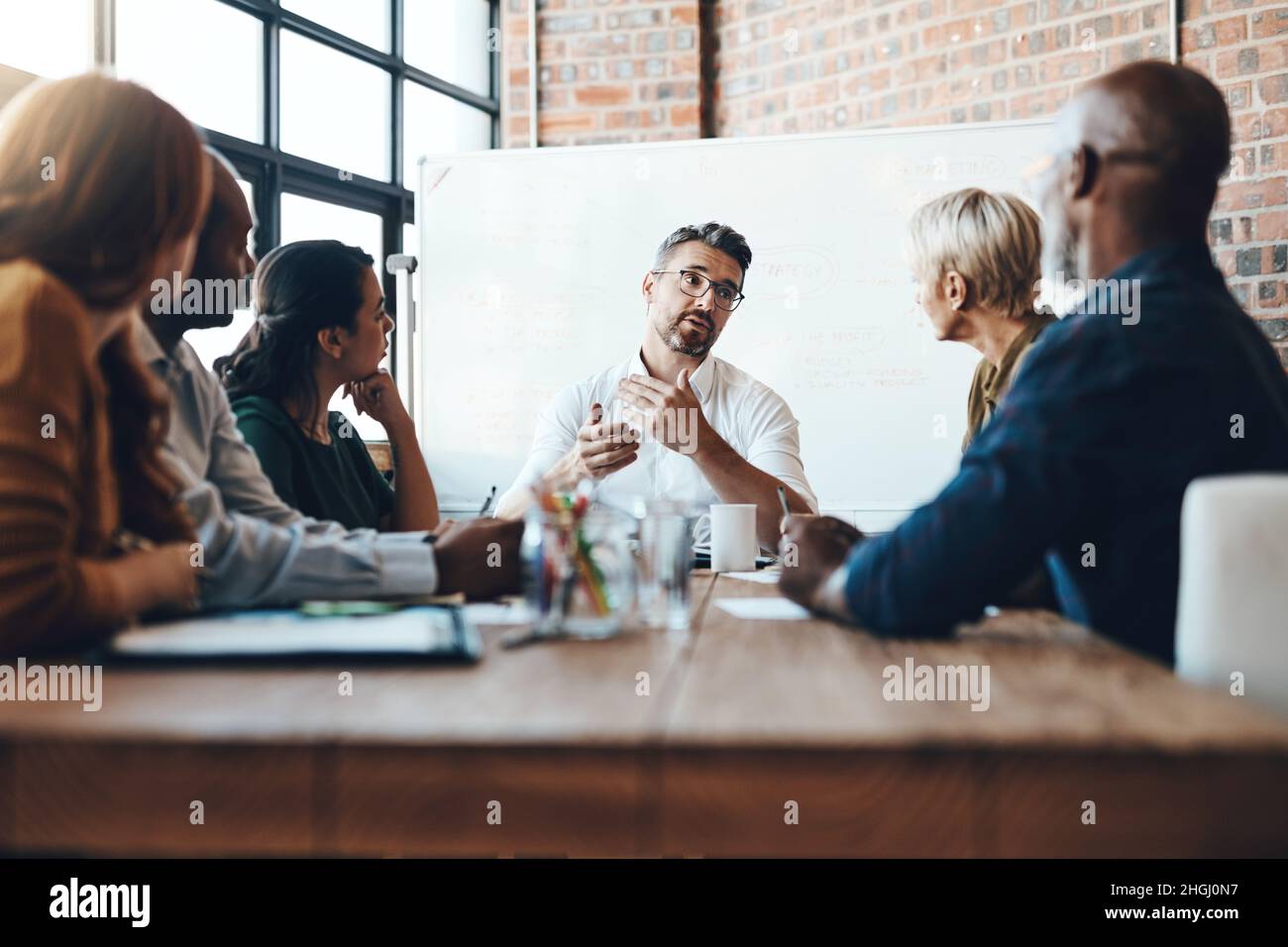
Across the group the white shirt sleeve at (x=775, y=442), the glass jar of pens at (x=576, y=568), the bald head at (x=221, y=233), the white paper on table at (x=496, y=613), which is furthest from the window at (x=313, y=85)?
the glass jar of pens at (x=576, y=568)

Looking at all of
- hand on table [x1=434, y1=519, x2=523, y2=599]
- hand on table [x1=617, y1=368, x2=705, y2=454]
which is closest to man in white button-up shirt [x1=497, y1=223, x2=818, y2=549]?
hand on table [x1=617, y1=368, x2=705, y2=454]

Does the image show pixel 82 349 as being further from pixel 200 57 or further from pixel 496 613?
pixel 200 57

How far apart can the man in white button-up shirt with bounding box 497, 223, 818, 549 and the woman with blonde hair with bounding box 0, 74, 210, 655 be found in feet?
4.37

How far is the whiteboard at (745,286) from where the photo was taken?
11.6ft

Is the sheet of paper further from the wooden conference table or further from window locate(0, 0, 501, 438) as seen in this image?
window locate(0, 0, 501, 438)

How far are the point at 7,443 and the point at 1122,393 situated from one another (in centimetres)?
101

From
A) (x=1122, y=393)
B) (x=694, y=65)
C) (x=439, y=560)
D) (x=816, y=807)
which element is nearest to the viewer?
(x=816, y=807)

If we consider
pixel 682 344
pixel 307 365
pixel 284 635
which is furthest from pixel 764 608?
pixel 682 344

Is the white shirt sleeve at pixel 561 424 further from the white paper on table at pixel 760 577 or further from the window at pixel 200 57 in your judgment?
the window at pixel 200 57

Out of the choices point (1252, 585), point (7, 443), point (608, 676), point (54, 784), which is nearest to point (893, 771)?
point (608, 676)

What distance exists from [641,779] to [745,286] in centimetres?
313

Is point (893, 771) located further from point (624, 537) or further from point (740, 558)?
point (740, 558)

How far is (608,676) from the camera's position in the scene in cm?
89

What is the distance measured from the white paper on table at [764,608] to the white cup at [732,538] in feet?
1.31
